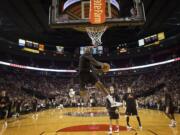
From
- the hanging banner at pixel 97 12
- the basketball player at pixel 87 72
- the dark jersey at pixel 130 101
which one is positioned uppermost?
the hanging banner at pixel 97 12

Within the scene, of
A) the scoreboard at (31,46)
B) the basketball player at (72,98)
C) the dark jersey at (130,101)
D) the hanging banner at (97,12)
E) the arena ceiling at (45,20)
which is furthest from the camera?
the scoreboard at (31,46)

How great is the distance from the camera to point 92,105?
34.6m

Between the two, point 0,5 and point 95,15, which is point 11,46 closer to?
point 0,5

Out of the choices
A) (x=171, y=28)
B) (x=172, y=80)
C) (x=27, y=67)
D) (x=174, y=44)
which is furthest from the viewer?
(x=27, y=67)

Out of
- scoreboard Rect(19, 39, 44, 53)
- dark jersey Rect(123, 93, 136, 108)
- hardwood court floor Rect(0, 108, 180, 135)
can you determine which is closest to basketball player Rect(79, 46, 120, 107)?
hardwood court floor Rect(0, 108, 180, 135)

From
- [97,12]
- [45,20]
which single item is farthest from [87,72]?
[45,20]

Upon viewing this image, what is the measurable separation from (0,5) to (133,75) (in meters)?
29.4

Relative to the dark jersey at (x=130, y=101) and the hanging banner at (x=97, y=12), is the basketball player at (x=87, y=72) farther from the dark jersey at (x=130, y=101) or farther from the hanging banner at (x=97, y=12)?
the dark jersey at (x=130, y=101)

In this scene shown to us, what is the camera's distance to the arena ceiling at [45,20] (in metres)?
Result: 21.6

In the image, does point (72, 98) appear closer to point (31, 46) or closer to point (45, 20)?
point (31, 46)

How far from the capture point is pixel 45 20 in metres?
25.8

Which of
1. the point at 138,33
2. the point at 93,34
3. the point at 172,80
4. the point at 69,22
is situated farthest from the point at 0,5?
the point at 172,80

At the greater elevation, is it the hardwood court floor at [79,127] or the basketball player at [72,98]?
the basketball player at [72,98]

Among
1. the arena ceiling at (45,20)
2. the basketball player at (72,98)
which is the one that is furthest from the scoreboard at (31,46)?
the basketball player at (72,98)
